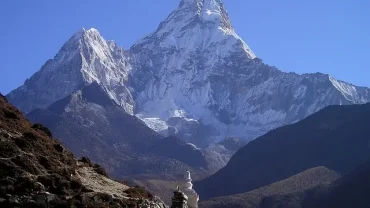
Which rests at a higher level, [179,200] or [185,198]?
[185,198]

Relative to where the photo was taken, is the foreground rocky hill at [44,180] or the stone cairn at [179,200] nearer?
the foreground rocky hill at [44,180]

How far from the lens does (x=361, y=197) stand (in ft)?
559

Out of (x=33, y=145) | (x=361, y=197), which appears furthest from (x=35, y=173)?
(x=361, y=197)

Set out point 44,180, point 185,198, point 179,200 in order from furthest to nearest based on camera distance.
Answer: point 185,198 < point 179,200 < point 44,180

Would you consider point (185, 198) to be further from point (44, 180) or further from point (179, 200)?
point (44, 180)

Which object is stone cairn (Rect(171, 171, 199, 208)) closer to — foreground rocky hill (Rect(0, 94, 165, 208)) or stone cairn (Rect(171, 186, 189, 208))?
stone cairn (Rect(171, 186, 189, 208))

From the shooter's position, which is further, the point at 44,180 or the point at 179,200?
the point at 179,200

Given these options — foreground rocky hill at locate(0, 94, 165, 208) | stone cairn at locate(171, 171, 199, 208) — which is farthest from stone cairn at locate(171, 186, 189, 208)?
foreground rocky hill at locate(0, 94, 165, 208)

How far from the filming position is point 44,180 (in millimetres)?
34000

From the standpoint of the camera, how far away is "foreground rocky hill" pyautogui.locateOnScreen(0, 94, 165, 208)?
107 feet

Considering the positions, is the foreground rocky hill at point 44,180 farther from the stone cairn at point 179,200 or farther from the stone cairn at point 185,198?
the stone cairn at point 179,200

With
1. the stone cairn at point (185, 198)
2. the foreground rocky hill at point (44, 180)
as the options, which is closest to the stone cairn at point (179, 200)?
the stone cairn at point (185, 198)

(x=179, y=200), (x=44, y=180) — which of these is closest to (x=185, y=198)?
(x=179, y=200)

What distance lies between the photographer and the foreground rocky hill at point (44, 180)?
3256cm
